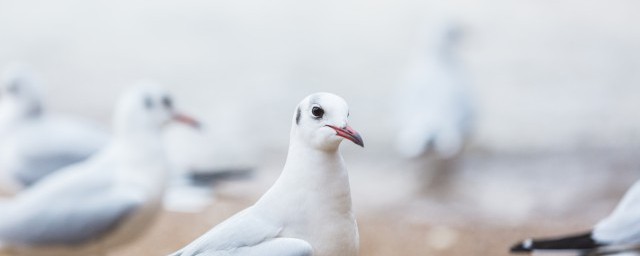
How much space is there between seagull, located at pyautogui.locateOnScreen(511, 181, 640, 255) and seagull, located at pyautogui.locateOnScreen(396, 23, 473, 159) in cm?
220

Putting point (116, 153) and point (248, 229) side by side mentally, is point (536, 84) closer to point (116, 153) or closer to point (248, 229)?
point (116, 153)

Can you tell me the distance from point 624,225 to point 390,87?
526cm

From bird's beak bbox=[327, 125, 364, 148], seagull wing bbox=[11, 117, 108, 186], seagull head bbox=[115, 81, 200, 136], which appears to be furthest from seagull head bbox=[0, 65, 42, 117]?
bird's beak bbox=[327, 125, 364, 148]

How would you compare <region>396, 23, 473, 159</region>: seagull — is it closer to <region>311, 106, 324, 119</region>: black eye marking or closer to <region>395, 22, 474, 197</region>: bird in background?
<region>395, 22, 474, 197</region>: bird in background

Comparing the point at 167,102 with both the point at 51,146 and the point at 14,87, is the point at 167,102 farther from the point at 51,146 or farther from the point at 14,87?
the point at 14,87

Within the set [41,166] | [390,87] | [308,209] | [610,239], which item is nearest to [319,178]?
[308,209]

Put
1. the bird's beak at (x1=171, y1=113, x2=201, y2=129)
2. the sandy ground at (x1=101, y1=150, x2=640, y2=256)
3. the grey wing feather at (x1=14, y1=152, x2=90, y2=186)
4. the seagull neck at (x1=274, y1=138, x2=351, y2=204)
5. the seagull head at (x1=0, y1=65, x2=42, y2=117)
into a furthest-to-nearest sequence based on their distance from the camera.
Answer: the seagull head at (x1=0, y1=65, x2=42, y2=117)
the sandy ground at (x1=101, y1=150, x2=640, y2=256)
the grey wing feather at (x1=14, y1=152, x2=90, y2=186)
the bird's beak at (x1=171, y1=113, x2=201, y2=129)
the seagull neck at (x1=274, y1=138, x2=351, y2=204)

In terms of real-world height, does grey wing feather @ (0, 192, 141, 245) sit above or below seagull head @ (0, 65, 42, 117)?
below

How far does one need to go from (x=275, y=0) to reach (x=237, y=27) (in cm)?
53

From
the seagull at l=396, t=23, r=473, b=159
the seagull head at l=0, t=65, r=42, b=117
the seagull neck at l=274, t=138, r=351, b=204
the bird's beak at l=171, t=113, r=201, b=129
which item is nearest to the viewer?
the seagull neck at l=274, t=138, r=351, b=204

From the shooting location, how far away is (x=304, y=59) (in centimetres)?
877

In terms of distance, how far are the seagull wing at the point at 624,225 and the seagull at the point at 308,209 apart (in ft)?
2.98

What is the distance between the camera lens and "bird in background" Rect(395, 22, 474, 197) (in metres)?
5.11

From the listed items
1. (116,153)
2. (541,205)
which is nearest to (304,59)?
(541,205)
